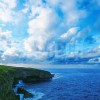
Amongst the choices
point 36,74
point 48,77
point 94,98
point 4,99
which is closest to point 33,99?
point 94,98

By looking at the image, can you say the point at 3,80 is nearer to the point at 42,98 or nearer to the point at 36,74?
the point at 42,98

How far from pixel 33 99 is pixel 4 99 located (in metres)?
Result: 24.1

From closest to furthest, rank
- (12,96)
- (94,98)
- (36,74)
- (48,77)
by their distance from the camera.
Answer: (12,96) → (94,98) → (36,74) → (48,77)

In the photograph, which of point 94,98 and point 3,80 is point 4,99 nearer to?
point 3,80

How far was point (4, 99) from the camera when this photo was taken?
43812mm

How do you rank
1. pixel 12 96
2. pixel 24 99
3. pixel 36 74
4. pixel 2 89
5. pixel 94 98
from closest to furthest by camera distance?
pixel 2 89, pixel 12 96, pixel 24 99, pixel 94 98, pixel 36 74

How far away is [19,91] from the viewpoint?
2859 inches

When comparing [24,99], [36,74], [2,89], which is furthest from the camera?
[36,74]

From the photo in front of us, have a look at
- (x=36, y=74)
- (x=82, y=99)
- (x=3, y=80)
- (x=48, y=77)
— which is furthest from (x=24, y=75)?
(x=3, y=80)

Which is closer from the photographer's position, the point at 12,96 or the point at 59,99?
the point at 12,96

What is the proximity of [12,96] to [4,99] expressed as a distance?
27.4 ft

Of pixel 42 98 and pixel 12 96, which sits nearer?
pixel 12 96

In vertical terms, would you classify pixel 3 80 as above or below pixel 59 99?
above

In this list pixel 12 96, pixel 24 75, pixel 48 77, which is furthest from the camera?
pixel 48 77
